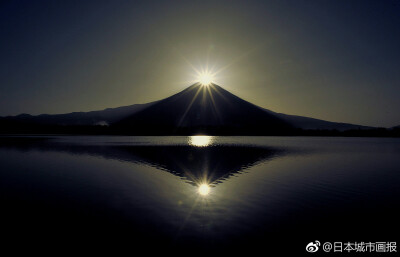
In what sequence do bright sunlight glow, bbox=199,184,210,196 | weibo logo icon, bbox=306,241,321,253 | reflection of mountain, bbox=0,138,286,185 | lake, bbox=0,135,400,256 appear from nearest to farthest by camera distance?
weibo logo icon, bbox=306,241,321,253, lake, bbox=0,135,400,256, bright sunlight glow, bbox=199,184,210,196, reflection of mountain, bbox=0,138,286,185

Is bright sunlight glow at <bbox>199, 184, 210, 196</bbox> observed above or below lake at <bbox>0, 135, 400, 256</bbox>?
above

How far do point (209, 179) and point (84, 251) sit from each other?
53.9ft

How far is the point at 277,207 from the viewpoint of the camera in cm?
1594

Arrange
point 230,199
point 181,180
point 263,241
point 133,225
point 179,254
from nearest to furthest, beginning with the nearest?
point 179,254
point 263,241
point 133,225
point 230,199
point 181,180

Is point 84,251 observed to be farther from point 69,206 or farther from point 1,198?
point 1,198

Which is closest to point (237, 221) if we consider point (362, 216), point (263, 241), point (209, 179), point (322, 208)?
point (263, 241)

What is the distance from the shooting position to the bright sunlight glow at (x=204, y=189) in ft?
63.9

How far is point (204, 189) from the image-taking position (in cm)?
2091

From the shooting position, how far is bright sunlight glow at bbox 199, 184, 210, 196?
63.9 feet

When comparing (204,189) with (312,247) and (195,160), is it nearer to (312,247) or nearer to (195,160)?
(312,247)

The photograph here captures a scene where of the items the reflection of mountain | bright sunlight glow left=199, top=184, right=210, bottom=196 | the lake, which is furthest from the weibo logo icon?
the reflection of mountain

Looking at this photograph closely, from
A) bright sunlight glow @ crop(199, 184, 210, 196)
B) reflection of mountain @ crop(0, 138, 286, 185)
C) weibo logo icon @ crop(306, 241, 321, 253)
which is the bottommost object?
weibo logo icon @ crop(306, 241, 321, 253)

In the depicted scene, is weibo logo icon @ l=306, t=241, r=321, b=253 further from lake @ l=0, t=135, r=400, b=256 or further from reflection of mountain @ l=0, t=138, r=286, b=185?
reflection of mountain @ l=0, t=138, r=286, b=185

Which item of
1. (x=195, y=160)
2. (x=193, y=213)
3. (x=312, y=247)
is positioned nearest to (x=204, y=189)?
(x=193, y=213)
